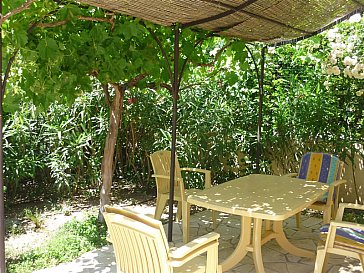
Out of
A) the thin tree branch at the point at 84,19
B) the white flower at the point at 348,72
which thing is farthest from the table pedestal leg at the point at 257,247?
the white flower at the point at 348,72

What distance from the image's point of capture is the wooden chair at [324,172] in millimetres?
4586

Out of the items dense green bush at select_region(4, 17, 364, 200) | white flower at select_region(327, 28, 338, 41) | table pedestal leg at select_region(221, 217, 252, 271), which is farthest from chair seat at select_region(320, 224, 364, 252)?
white flower at select_region(327, 28, 338, 41)

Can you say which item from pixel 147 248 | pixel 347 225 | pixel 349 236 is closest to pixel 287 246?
pixel 349 236

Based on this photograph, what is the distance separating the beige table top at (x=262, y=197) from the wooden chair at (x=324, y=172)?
1.39 ft

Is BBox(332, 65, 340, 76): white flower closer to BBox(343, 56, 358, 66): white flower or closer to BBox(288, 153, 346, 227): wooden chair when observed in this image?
BBox(343, 56, 358, 66): white flower

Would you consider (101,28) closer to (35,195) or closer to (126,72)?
(126,72)

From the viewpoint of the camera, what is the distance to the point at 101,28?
157 inches

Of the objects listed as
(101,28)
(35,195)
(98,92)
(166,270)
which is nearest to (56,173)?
(35,195)

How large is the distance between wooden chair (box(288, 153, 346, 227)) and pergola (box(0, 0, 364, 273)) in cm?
151

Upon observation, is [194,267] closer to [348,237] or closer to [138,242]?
[138,242]

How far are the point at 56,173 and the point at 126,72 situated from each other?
235cm

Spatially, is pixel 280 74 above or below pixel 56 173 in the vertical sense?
above

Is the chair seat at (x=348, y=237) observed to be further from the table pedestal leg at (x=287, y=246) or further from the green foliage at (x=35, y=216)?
the green foliage at (x=35, y=216)

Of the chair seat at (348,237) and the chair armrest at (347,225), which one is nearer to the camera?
the chair armrest at (347,225)
